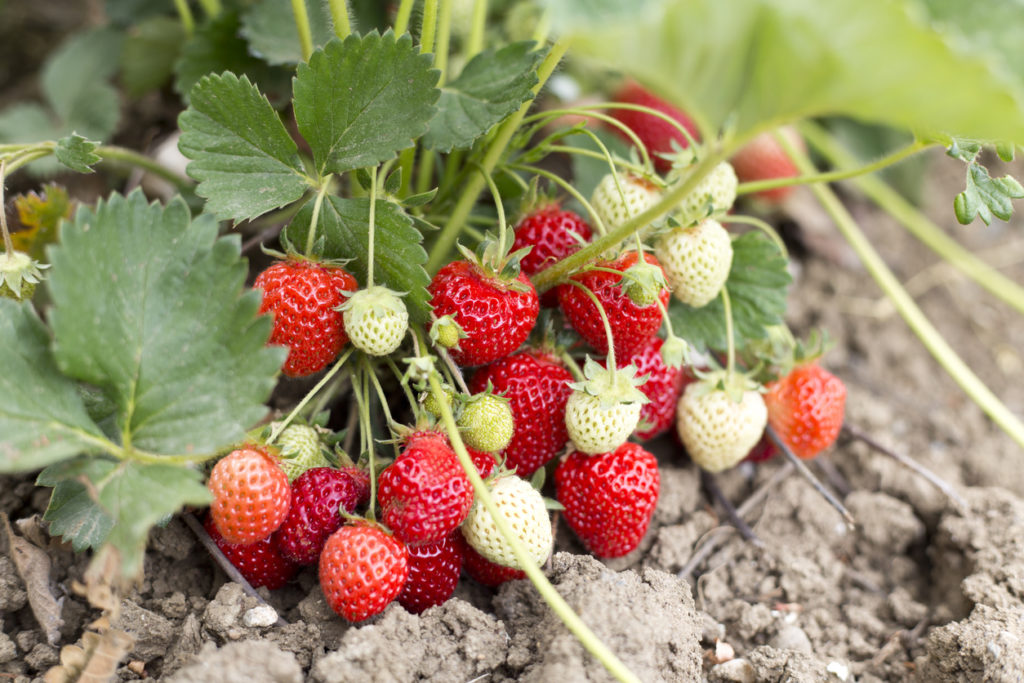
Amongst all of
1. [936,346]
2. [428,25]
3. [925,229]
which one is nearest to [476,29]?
[428,25]

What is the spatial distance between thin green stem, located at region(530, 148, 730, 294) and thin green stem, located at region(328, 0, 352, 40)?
459mm

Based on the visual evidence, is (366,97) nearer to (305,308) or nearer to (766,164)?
(305,308)

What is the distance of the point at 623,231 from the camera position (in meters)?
1.00

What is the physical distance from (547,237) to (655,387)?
297 mm

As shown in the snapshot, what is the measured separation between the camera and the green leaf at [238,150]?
1088mm

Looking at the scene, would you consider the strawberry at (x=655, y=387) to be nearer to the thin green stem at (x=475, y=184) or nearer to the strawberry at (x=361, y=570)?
the thin green stem at (x=475, y=184)

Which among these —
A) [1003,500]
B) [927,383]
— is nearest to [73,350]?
[1003,500]

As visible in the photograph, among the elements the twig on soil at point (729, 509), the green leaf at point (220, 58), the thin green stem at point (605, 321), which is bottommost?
the twig on soil at point (729, 509)

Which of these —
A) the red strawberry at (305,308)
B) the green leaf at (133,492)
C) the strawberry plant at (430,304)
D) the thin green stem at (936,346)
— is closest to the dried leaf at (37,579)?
the strawberry plant at (430,304)

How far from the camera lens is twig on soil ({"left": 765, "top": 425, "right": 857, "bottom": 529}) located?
134 centimetres

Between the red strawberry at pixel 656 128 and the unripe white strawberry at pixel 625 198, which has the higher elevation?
the red strawberry at pixel 656 128

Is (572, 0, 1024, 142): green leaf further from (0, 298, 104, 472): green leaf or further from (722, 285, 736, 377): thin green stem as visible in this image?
(0, 298, 104, 472): green leaf

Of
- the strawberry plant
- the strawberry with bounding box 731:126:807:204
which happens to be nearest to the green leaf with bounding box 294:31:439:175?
the strawberry plant

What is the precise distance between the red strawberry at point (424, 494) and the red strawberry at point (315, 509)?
6cm
